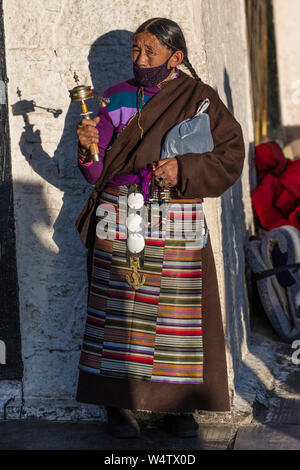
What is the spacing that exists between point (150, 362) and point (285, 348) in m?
1.79

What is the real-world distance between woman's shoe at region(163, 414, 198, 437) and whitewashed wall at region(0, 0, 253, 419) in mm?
394

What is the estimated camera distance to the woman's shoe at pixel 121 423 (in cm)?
373

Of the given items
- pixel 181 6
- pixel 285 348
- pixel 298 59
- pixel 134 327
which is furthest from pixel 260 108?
pixel 134 327

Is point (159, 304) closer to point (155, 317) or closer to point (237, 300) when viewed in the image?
point (155, 317)

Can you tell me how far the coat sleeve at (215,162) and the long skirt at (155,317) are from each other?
0.18m

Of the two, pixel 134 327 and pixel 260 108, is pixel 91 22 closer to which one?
pixel 134 327

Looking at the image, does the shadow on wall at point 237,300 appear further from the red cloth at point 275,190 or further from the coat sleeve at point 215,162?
the coat sleeve at point 215,162

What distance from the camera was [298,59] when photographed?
8977 mm

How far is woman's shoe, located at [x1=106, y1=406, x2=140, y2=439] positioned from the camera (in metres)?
3.73

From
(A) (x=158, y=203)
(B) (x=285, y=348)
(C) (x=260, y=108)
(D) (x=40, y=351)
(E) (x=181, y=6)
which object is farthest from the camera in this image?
(C) (x=260, y=108)

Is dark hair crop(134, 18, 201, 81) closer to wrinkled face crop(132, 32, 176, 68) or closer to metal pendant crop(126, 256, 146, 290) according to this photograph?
wrinkled face crop(132, 32, 176, 68)

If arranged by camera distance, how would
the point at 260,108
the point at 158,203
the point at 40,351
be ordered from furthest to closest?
the point at 260,108 < the point at 40,351 < the point at 158,203

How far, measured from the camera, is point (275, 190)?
6285mm

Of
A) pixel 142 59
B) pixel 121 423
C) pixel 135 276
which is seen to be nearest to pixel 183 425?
pixel 121 423
